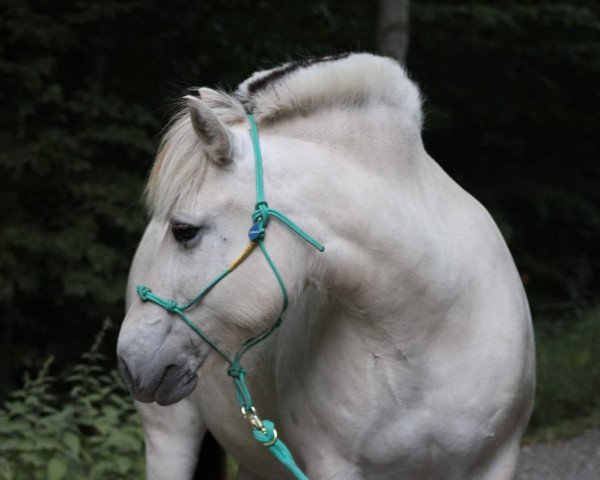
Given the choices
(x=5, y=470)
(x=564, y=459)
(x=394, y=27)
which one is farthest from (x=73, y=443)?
(x=394, y=27)

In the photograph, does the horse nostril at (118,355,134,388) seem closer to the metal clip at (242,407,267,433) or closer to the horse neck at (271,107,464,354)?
the metal clip at (242,407,267,433)

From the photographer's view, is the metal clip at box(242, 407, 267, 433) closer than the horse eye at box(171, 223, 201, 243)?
No

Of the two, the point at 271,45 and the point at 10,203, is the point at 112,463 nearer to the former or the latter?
the point at 10,203

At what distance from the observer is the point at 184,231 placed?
2.69m

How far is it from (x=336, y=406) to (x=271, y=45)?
5842 millimetres

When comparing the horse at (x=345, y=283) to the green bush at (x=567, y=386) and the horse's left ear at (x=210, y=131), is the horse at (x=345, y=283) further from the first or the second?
the green bush at (x=567, y=386)

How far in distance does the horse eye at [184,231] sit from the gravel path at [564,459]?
13.7ft

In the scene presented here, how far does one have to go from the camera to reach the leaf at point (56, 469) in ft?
16.0

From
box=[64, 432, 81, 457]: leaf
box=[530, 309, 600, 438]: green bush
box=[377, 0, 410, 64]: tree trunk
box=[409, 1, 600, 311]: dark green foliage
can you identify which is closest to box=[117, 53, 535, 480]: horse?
box=[64, 432, 81, 457]: leaf

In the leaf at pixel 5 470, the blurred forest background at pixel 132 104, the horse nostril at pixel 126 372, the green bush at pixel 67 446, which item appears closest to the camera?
the horse nostril at pixel 126 372

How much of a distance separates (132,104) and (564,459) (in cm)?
430

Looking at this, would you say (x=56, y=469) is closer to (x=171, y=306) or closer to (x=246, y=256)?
(x=171, y=306)

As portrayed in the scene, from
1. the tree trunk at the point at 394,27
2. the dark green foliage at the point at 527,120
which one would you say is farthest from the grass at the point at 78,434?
the dark green foliage at the point at 527,120

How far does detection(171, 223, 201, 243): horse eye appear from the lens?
268 centimetres
